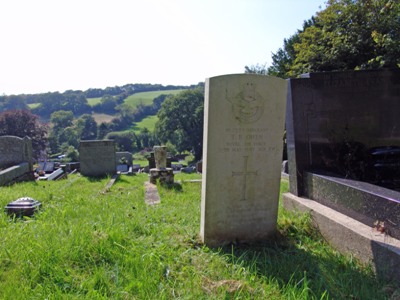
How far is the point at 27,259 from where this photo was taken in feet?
8.85

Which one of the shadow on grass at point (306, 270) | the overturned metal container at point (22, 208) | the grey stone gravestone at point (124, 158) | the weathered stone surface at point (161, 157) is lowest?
the grey stone gravestone at point (124, 158)

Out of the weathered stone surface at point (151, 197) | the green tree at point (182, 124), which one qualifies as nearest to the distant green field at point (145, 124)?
the green tree at point (182, 124)

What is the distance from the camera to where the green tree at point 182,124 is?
44.9 m

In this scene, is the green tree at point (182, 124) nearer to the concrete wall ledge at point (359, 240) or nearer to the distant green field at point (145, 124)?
the distant green field at point (145, 124)

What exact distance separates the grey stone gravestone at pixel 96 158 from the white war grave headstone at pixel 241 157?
967 cm

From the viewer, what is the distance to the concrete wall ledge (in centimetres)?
262

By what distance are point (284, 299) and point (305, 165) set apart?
102 inches

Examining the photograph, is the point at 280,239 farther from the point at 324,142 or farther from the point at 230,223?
the point at 324,142

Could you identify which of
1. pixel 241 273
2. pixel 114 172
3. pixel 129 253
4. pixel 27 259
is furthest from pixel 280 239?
pixel 114 172

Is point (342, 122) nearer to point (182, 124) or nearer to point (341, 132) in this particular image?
point (341, 132)

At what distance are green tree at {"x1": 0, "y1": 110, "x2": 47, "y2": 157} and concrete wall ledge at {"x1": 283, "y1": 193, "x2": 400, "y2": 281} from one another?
35.0m

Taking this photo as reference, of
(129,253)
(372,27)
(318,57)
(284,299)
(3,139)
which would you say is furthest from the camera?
(3,139)

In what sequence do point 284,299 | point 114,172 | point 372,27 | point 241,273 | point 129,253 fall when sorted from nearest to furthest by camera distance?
point 284,299 → point 241,273 → point 129,253 → point 372,27 → point 114,172

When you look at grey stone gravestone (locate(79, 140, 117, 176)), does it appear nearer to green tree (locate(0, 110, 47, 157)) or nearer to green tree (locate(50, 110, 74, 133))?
green tree (locate(0, 110, 47, 157))
